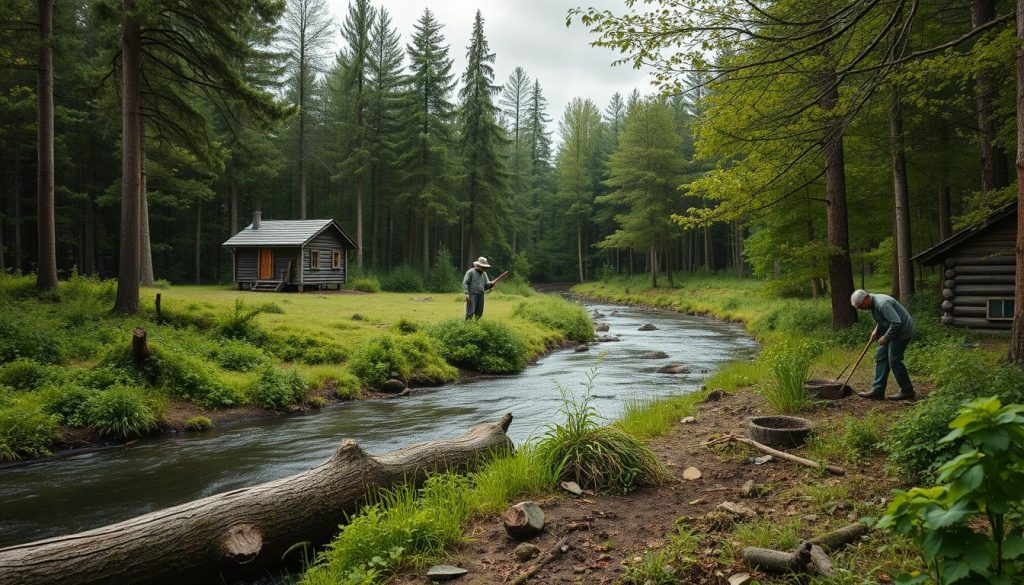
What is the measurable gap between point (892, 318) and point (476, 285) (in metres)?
10.8

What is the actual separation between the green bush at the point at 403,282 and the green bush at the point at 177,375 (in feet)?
89.8

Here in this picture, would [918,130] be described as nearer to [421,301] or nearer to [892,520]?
[892,520]

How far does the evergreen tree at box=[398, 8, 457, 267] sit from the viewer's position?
41.2 metres

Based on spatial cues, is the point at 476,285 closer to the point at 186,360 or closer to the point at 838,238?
the point at 186,360

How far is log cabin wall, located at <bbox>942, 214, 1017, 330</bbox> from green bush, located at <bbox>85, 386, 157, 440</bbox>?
1730 cm

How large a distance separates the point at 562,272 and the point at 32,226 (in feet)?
154

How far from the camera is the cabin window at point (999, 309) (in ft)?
46.7

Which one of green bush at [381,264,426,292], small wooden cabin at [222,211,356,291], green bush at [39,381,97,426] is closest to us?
green bush at [39,381,97,426]

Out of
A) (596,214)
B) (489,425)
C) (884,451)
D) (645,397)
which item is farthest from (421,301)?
(596,214)

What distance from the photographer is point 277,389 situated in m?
11.5

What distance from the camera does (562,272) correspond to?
68.0 metres

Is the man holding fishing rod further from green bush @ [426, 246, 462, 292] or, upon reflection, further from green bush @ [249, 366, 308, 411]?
green bush @ [426, 246, 462, 292]

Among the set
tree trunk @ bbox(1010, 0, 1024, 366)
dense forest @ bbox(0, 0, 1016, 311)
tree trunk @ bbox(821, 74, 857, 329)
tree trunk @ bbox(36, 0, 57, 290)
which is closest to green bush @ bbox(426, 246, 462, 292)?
dense forest @ bbox(0, 0, 1016, 311)

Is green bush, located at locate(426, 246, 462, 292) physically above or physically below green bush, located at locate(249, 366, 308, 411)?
above
